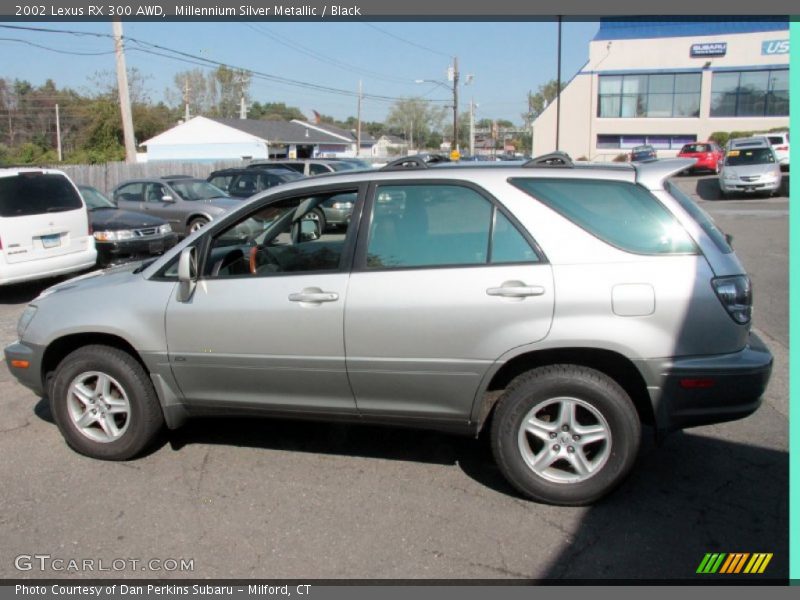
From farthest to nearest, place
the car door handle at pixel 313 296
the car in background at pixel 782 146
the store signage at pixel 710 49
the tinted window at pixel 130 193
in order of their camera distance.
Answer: the store signage at pixel 710 49 < the car in background at pixel 782 146 < the tinted window at pixel 130 193 < the car door handle at pixel 313 296

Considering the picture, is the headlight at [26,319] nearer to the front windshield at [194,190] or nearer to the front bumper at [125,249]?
the front bumper at [125,249]

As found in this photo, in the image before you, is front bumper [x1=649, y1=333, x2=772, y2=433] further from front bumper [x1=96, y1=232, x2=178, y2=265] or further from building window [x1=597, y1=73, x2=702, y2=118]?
building window [x1=597, y1=73, x2=702, y2=118]

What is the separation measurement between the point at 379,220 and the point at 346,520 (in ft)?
5.51

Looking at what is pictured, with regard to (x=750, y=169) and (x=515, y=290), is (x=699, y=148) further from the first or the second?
(x=515, y=290)

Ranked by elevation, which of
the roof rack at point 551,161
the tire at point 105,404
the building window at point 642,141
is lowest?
the tire at point 105,404

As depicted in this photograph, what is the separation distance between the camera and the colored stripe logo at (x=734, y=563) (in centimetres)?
325

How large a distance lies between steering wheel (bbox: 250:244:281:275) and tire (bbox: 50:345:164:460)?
3.13 feet

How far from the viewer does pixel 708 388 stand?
11.7 ft

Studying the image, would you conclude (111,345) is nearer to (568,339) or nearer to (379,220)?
(379,220)

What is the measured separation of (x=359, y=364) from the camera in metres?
3.90

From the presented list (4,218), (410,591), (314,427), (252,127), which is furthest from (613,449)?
(252,127)

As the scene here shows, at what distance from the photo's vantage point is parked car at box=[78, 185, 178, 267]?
37.8 ft

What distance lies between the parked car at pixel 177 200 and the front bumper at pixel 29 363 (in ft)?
35.5

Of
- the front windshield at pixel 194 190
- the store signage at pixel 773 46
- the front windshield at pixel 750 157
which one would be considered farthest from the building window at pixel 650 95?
the front windshield at pixel 194 190
